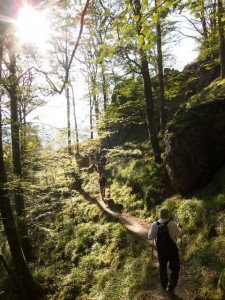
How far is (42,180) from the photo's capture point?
88.4 ft

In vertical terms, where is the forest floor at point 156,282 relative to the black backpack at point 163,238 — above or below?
below

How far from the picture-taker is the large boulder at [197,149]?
1155cm

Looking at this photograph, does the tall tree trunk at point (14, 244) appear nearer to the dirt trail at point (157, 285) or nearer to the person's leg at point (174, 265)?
the dirt trail at point (157, 285)

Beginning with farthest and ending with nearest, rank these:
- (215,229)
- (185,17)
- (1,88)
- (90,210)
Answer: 1. (185,17)
2. (90,210)
3. (1,88)
4. (215,229)

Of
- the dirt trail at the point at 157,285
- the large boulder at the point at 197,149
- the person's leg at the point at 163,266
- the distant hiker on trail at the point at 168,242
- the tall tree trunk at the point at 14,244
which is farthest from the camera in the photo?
the large boulder at the point at 197,149

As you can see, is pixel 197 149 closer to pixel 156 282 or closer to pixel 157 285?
pixel 156 282

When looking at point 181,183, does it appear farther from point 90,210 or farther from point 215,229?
point 90,210

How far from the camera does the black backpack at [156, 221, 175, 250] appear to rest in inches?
264

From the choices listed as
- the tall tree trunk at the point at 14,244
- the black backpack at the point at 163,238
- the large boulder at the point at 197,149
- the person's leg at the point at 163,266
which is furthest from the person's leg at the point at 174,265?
the tall tree trunk at the point at 14,244

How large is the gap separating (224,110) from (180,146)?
2.31m

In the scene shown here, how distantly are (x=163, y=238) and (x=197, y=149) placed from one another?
226 inches

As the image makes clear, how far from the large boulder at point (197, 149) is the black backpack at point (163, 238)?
205 inches

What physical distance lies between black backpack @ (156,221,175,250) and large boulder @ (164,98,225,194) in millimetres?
5198

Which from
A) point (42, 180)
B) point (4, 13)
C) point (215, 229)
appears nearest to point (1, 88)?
point (215, 229)
